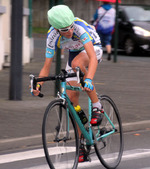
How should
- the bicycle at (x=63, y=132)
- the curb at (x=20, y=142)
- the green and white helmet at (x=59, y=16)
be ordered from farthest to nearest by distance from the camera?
the curb at (x=20, y=142)
the green and white helmet at (x=59, y=16)
the bicycle at (x=63, y=132)

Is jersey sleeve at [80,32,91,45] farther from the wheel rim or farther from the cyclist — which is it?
the wheel rim

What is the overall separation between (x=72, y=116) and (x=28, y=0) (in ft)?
36.9

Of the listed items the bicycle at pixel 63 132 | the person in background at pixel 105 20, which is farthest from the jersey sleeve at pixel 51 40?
the person in background at pixel 105 20

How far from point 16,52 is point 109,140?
419 centimetres

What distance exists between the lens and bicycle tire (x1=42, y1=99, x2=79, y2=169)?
16.2 feet

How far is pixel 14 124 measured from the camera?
25.1ft

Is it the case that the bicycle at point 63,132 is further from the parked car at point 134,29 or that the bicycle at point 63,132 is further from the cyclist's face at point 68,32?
the parked car at point 134,29

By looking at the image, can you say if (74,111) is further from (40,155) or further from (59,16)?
(40,155)

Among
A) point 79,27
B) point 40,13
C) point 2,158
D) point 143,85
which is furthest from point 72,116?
point 40,13

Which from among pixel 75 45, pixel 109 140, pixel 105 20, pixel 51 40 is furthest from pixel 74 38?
pixel 105 20

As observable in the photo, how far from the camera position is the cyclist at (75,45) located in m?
5.08

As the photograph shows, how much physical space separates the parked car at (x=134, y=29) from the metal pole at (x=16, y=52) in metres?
9.12

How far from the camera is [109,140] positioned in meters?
5.98

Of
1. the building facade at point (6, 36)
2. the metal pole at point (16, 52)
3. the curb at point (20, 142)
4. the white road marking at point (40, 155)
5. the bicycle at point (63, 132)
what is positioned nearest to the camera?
the bicycle at point (63, 132)
